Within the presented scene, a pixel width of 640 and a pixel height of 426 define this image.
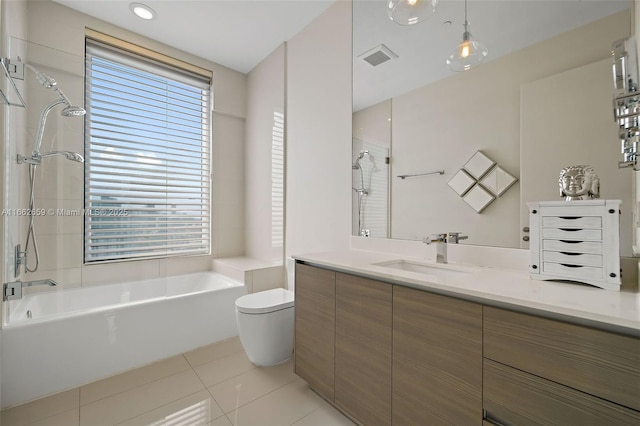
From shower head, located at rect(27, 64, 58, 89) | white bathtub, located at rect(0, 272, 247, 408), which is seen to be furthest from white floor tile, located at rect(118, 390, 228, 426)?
shower head, located at rect(27, 64, 58, 89)

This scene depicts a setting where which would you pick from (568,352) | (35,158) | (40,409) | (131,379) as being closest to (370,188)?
(568,352)

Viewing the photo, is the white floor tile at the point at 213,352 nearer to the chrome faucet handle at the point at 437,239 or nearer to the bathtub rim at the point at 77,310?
the bathtub rim at the point at 77,310

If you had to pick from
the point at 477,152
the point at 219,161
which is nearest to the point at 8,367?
the point at 219,161

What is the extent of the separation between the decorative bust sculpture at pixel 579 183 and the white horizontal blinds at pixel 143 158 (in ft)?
9.71

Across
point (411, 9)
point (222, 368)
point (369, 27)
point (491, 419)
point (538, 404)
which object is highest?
point (369, 27)

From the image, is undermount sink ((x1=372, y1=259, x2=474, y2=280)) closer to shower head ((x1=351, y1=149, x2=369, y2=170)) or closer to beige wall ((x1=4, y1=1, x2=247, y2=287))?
shower head ((x1=351, y1=149, x2=369, y2=170))

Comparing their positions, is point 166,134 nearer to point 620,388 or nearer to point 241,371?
point 241,371

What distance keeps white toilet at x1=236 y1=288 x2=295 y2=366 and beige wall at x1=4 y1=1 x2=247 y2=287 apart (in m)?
1.17

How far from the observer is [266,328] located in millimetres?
1954

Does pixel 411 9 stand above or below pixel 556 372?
above

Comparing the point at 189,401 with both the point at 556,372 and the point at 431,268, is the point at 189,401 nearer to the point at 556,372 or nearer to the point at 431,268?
the point at 431,268

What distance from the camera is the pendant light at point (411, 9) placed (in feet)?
4.26

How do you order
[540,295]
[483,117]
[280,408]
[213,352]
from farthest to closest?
[213,352] < [280,408] < [483,117] < [540,295]

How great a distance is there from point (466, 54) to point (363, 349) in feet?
5.46
